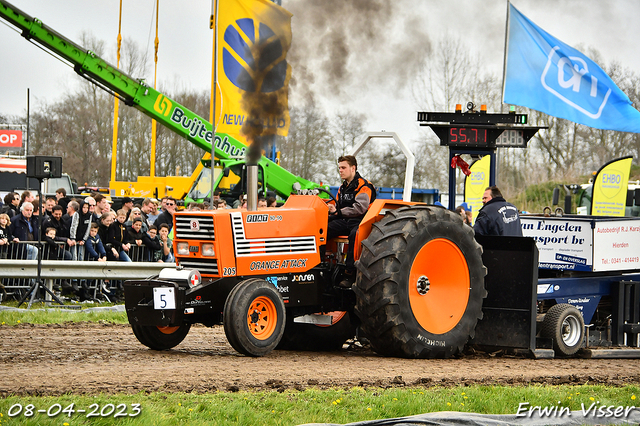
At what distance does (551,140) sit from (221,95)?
1431 inches

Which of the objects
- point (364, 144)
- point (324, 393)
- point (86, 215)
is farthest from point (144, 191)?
point (324, 393)

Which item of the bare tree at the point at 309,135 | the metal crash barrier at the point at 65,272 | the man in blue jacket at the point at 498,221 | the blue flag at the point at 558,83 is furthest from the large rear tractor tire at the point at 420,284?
the metal crash barrier at the point at 65,272

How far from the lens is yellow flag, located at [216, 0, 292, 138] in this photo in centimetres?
981

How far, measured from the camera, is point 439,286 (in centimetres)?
834

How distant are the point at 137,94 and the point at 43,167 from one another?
23.4 ft

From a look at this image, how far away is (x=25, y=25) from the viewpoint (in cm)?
1698

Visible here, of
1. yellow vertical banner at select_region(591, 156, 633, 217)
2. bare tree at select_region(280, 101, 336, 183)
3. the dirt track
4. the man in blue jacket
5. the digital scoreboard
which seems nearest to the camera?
the dirt track

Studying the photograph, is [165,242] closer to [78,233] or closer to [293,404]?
[78,233]

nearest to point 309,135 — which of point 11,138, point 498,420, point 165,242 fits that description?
point 165,242

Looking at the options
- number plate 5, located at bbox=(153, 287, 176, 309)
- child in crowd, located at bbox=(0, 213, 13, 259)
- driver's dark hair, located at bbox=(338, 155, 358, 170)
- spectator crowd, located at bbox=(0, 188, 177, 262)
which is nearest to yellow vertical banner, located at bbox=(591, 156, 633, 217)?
spectator crowd, located at bbox=(0, 188, 177, 262)

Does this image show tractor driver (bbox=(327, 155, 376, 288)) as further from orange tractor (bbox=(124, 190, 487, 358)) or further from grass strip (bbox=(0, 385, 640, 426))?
grass strip (bbox=(0, 385, 640, 426))

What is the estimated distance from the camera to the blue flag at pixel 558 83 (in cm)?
1189

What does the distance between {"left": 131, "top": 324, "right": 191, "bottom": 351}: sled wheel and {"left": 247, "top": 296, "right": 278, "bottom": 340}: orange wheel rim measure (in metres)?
0.89

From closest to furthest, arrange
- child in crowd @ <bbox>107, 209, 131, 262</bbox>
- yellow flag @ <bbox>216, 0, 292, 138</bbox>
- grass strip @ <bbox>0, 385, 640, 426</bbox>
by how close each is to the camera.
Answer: grass strip @ <bbox>0, 385, 640, 426</bbox> < yellow flag @ <bbox>216, 0, 292, 138</bbox> < child in crowd @ <bbox>107, 209, 131, 262</bbox>
